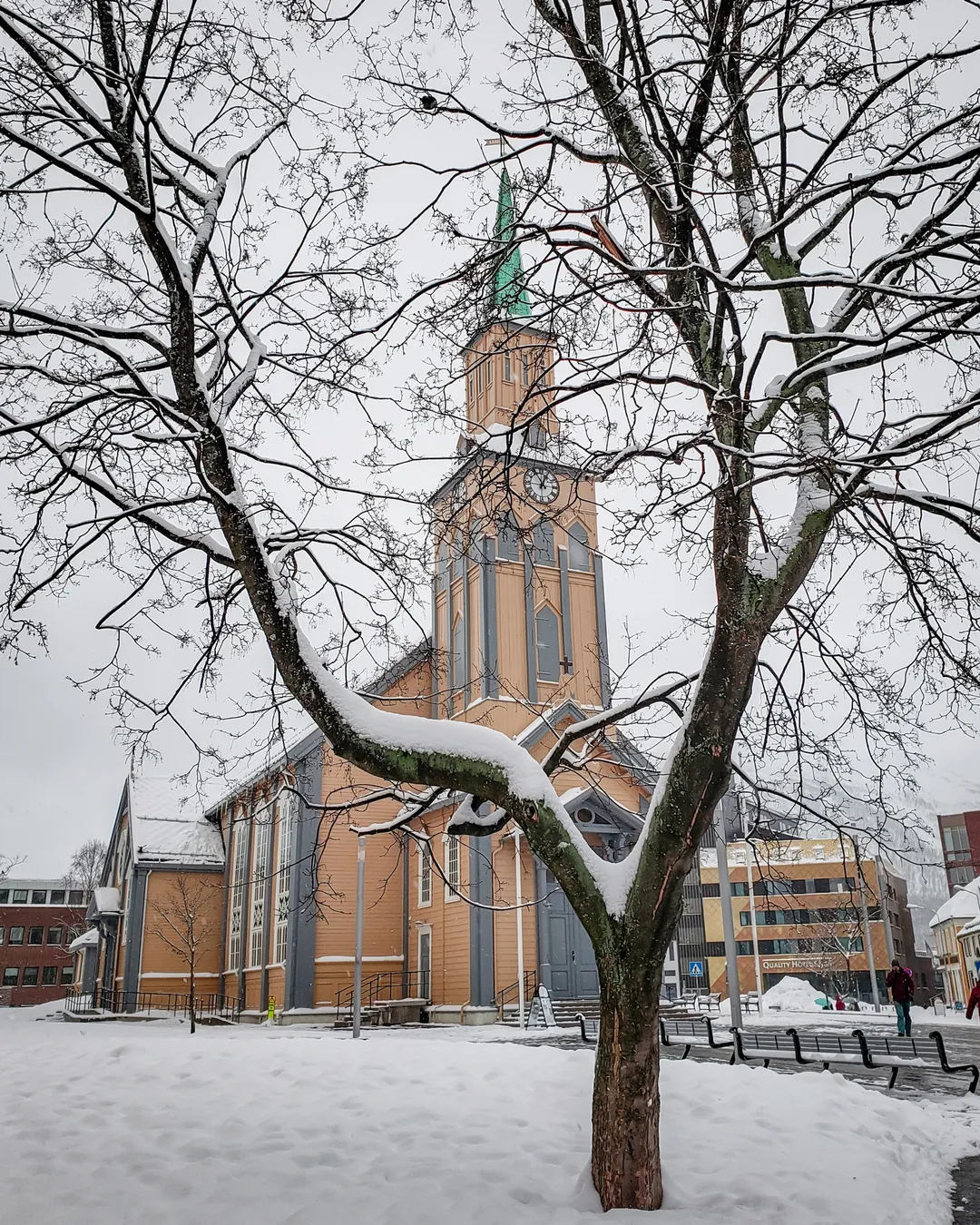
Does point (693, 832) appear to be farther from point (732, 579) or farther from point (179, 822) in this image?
point (179, 822)

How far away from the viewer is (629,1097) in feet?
21.3

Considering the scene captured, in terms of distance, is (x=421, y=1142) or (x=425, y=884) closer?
(x=421, y=1142)

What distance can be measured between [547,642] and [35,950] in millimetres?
70745

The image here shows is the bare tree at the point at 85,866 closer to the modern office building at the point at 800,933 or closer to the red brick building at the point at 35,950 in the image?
the red brick building at the point at 35,950

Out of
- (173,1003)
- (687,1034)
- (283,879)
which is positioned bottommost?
(173,1003)

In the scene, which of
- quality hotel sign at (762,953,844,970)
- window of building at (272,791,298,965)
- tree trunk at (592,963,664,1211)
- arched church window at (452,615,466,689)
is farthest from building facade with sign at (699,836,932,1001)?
tree trunk at (592,963,664,1211)

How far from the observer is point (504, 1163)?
744 cm

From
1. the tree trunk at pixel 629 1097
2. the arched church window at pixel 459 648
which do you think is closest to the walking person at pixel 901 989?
the tree trunk at pixel 629 1097

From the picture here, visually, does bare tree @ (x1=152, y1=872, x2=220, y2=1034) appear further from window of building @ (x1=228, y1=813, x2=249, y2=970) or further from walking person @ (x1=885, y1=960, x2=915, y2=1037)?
walking person @ (x1=885, y1=960, x2=915, y2=1037)

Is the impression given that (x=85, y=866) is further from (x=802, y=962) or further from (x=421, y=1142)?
(x=421, y=1142)

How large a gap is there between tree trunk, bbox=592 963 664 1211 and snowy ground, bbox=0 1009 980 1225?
0.17 metres

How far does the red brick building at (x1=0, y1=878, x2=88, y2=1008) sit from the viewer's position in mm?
82375

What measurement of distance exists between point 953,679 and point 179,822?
3829 centimetres

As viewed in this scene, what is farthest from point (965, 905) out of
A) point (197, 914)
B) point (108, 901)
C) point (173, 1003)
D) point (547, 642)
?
point (108, 901)
